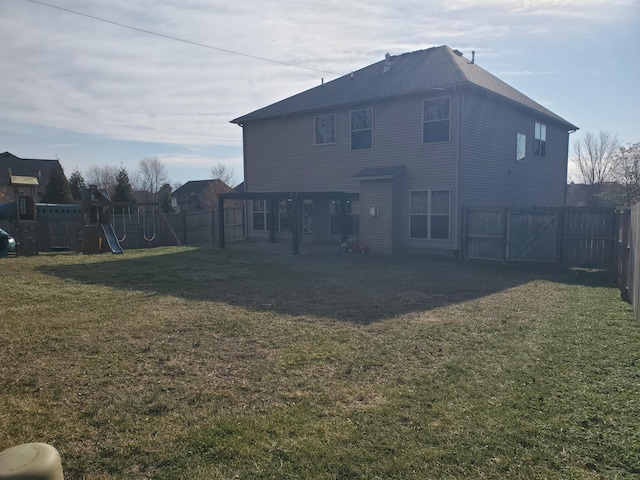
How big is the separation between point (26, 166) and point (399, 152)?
51.1 metres

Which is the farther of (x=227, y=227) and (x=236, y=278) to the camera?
(x=227, y=227)

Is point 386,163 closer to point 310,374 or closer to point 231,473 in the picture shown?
point 310,374

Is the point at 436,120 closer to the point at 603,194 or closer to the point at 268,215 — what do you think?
Answer: the point at 268,215

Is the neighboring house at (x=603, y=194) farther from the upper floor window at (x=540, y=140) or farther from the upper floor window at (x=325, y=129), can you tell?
the upper floor window at (x=325, y=129)

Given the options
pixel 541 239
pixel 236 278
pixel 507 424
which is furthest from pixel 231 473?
pixel 541 239

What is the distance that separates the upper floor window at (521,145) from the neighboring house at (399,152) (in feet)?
0.13

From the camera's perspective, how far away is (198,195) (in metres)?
48.8

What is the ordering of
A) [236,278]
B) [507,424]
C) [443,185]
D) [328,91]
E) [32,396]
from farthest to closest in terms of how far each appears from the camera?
[328,91] < [443,185] < [236,278] < [32,396] < [507,424]

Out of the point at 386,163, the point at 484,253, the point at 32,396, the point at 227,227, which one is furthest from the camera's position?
the point at 227,227

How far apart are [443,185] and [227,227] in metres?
13.0

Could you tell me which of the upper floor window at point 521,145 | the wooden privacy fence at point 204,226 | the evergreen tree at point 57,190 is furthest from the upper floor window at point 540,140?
the evergreen tree at point 57,190

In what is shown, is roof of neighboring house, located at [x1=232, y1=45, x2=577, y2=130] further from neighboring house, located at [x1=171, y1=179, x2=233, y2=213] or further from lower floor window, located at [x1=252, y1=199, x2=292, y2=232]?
neighboring house, located at [x1=171, y1=179, x2=233, y2=213]

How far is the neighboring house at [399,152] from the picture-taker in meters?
15.1

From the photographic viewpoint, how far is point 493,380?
15.0 feet
